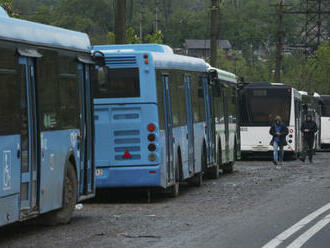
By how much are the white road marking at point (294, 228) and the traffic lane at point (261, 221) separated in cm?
8

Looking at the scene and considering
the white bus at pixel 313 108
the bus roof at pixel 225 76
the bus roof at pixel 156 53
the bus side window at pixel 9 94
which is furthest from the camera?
the white bus at pixel 313 108

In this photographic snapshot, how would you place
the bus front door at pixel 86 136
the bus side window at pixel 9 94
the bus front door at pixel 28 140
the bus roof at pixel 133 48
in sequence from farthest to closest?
the bus roof at pixel 133 48, the bus front door at pixel 86 136, the bus front door at pixel 28 140, the bus side window at pixel 9 94

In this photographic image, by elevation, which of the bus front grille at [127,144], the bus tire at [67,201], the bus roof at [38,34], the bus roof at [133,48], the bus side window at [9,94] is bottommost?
the bus tire at [67,201]

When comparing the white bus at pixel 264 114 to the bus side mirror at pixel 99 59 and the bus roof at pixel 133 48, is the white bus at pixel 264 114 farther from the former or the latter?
the bus side mirror at pixel 99 59

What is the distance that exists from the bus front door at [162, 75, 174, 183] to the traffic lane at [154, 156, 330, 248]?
1818 mm

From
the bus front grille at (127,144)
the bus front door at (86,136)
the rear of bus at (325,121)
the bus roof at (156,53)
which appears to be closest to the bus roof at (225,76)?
the bus roof at (156,53)

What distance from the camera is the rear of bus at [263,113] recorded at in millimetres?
41281

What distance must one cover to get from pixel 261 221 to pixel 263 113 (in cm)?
2649

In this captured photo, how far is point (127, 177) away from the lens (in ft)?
63.3

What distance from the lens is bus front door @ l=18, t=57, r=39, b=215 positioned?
12.9 metres

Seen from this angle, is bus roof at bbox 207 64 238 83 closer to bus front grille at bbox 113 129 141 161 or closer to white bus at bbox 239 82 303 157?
bus front grille at bbox 113 129 141 161

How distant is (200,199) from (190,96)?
3697mm

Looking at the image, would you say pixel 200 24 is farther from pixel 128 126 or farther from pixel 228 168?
pixel 128 126

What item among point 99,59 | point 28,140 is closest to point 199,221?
point 99,59
